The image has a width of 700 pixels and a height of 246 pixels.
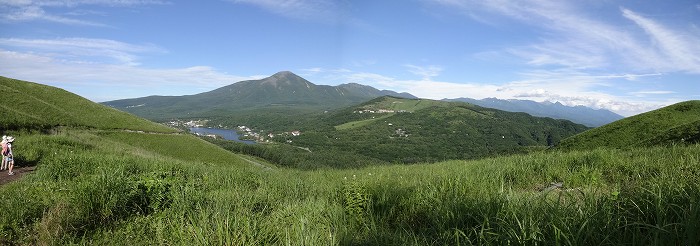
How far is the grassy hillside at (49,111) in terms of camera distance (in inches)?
1277

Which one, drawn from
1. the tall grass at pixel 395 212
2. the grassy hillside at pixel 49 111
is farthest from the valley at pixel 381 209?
the grassy hillside at pixel 49 111

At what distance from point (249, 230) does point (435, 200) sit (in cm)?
249

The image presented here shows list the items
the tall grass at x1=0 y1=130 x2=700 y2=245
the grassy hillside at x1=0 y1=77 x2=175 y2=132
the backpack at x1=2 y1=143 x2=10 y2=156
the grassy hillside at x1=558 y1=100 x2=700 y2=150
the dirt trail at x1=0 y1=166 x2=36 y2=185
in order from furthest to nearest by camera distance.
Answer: the grassy hillside at x1=0 y1=77 x2=175 y2=132 → the grassy hillside at x1=558 y1=100 x2=700 y2=150 → the backpack at x1=2 y1=143 x2=10 y2=156 → the dirt trail at x1=0 y1=166 x2=36 y2=185 → the tall grass at x1=0 y1=130 x2=700 y2=245

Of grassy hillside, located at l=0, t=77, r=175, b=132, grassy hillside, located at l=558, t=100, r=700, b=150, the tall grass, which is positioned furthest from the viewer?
grassy hillside, located at l=0, t=77, r=175, b=132

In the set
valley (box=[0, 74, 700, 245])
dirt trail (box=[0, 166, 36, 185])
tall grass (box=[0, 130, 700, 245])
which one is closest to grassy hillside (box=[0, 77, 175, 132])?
dirt trail (box=[0, 166, 36, 185])

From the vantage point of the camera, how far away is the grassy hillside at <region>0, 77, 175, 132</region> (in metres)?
32.4

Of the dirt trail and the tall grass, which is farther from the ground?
the tall grass

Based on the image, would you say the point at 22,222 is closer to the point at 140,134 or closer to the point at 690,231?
the point at 690,231

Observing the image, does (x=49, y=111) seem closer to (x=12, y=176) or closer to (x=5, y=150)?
(x=5, y=150)

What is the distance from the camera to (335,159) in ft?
452

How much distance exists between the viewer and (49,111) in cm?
4019

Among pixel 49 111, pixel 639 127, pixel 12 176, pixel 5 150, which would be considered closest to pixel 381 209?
pixel 12 176

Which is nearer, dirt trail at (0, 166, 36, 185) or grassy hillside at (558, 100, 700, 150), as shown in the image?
dirt trail at (0, 166, 36, 185)

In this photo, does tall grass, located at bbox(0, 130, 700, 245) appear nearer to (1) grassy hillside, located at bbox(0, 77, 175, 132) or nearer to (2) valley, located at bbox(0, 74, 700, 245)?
(2) valley, located at bbox(0, 74, 700, 245)
